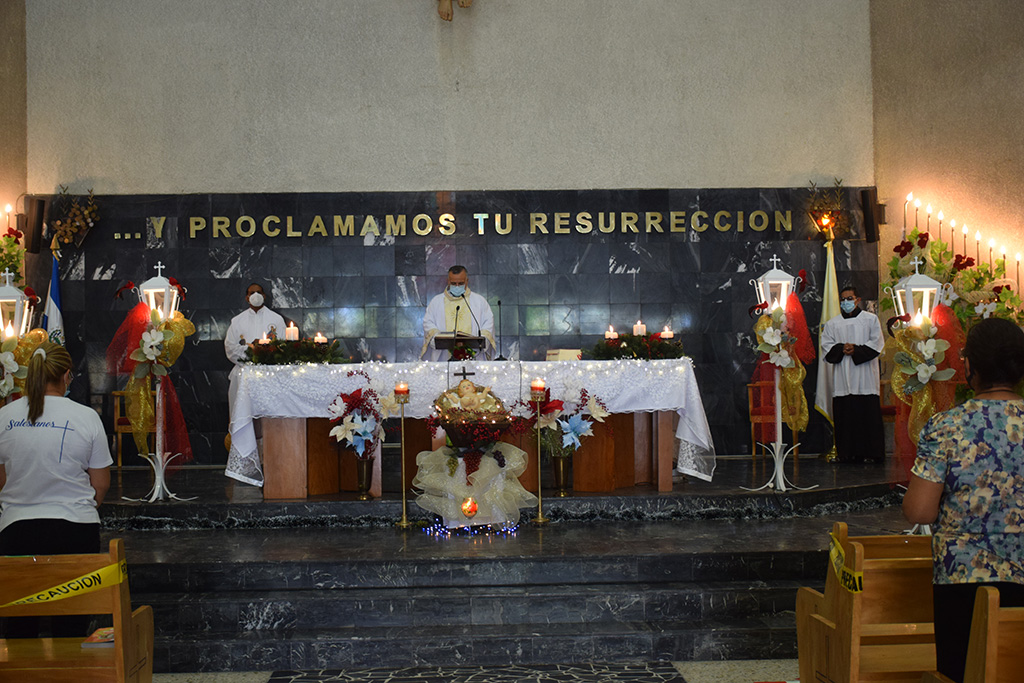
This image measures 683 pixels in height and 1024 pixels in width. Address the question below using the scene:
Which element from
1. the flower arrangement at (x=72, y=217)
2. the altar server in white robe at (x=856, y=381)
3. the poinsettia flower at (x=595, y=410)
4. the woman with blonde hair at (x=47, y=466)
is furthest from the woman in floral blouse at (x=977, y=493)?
the flower arrangement at (x=72, y=217)

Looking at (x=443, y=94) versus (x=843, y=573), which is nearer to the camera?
(x=843, y=573)

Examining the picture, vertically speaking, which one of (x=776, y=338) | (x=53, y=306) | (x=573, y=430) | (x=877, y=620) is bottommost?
(x=877, y=620)

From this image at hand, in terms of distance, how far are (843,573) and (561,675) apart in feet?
6.89

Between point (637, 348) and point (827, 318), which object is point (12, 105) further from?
point (827, 318)

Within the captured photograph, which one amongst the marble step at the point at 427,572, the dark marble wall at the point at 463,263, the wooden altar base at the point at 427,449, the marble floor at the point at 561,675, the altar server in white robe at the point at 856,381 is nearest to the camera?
the marble floor at the point at 561,675

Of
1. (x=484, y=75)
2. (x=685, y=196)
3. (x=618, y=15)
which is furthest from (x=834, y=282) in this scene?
(x=484, y=75)

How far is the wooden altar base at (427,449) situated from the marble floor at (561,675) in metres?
2.55

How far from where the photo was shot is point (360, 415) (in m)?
7.31

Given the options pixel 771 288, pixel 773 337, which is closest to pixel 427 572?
pixel 773 337

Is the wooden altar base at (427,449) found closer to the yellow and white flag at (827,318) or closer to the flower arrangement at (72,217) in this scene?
the yellow and white flag at (827,318)

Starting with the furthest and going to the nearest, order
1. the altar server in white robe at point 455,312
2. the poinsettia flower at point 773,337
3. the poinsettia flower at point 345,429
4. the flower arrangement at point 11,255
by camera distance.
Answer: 1. the flower arrangement at point 11,255
2. the altar server in white robe at point 455,312
3. the poinsettia flower at point 773,337
4. the poinsettia flower at point 345,429

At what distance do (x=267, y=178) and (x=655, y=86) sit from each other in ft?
15.6

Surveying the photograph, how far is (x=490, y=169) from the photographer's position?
36.8 feet

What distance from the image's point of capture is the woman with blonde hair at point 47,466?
4.11m
